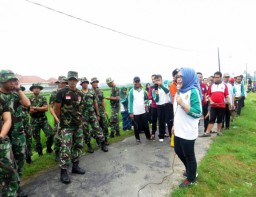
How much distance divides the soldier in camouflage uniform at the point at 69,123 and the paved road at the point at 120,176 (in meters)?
0.29

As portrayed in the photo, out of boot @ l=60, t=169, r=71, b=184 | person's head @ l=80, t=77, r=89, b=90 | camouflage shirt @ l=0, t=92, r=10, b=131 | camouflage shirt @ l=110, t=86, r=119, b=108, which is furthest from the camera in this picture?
camouflage shirt @ l=110, t=86, r=119, b=108

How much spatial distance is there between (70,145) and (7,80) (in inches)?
63.9

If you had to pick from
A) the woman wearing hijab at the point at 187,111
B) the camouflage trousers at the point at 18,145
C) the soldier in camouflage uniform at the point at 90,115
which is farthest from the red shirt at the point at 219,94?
the camouflage trousers at the point at 18,145

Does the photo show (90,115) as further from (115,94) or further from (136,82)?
(115,94)

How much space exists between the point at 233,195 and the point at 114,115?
4.76m

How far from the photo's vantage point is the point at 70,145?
13.1 ft

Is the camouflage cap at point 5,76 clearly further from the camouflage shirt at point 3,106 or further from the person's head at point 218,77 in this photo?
the person's head at point 218,77

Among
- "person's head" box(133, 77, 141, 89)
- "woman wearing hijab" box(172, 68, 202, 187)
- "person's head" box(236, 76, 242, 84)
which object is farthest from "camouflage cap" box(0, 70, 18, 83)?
"person's head" box(236, 76, 242, 84)

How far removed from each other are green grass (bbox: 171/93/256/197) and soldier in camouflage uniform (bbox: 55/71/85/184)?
2005mm

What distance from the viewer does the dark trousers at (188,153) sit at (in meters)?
3.29

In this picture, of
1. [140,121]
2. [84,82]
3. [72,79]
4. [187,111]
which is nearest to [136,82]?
[140,121]

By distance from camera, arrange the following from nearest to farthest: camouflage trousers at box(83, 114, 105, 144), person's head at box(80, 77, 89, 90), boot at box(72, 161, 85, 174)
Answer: boot at box(72, 161, 85, 174) < camouflage trousers at box(83, 114, 105, 144) < person's head at box(80, 77, 89, 90)

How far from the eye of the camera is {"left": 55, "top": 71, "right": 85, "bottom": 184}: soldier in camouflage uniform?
3898 millimetres

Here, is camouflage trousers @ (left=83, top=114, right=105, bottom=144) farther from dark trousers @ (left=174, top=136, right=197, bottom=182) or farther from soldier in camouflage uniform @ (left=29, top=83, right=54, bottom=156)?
dark trousers @ (left=174, top=136, right=197, bottom=182)
